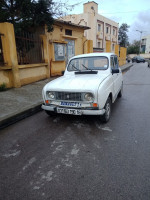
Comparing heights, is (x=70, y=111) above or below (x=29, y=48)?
below

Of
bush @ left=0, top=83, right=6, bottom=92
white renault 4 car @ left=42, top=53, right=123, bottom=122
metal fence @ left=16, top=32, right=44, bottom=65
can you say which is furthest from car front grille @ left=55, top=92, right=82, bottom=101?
metal fence @ left=16, top=32, right=44, bottom=65

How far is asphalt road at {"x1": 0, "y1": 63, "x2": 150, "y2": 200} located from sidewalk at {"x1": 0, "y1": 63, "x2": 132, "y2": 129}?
27 centimetres

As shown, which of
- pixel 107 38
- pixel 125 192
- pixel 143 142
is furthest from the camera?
pixel 107 38

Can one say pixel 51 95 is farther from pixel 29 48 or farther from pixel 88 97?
pixel 29 48

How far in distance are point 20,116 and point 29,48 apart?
4.92 m

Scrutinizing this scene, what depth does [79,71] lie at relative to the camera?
475 cm

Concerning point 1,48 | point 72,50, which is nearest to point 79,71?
point 1,48

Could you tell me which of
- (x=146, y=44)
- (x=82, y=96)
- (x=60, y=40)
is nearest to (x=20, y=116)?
(x=82, y=96)

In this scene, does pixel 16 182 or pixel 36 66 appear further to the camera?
pixel 36 66

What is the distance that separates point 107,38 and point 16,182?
111 feet

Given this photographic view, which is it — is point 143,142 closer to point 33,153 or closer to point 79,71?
point 33,153

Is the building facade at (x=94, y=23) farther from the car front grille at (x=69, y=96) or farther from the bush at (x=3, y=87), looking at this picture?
the car front grille at (x=69, y=96)

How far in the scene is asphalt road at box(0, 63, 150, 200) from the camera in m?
1.95

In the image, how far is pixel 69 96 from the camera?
143 inches
